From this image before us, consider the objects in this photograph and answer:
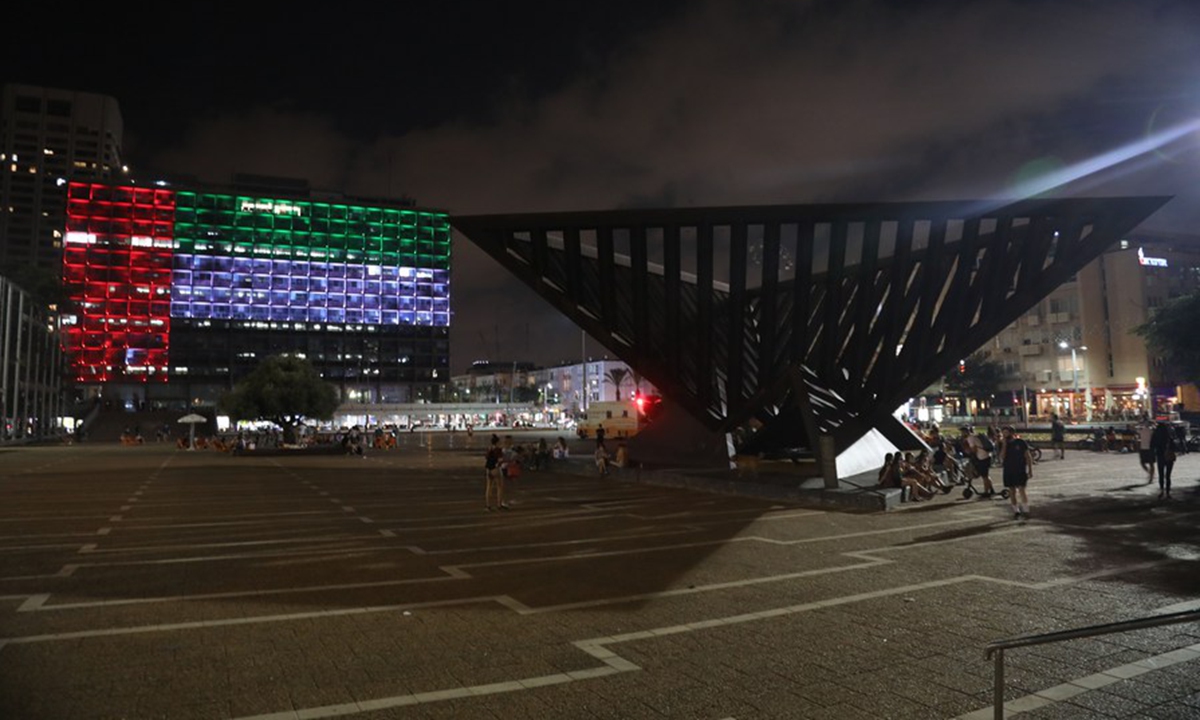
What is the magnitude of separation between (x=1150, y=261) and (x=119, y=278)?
489 ft

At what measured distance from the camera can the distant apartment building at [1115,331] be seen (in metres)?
76.6

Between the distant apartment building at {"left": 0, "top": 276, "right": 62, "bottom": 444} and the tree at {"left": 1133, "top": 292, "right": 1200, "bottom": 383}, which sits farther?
the distant apartment building at {"left": 0, "top": 276, "right": 62, "bottom": 444}

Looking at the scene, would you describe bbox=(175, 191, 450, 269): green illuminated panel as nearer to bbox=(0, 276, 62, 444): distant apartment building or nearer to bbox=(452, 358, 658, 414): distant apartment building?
bbox=(452, 358, 658, 414): distant apartment building

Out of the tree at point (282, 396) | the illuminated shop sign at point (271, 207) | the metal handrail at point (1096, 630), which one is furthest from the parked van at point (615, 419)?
the illuminated shop sign at point (271, 207)

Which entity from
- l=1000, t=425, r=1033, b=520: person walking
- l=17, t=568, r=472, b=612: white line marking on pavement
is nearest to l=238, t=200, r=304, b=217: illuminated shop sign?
l=17, t=568, r=472, b=612: white line marking on pavement

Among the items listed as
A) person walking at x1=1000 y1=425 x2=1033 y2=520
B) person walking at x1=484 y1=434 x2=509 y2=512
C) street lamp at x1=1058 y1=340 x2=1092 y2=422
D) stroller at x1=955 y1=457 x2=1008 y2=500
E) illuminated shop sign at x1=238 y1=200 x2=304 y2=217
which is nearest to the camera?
person walking at x1=1000 y1=425 x2=1033 y2=520

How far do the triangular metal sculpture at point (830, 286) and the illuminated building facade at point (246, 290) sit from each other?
114515 mm

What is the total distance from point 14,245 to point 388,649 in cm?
18891

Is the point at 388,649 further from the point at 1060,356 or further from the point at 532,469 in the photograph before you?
the point at 1060,356

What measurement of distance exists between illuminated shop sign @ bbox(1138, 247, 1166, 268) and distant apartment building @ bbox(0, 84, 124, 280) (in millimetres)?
175973

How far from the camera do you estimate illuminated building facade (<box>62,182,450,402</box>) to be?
121 metres

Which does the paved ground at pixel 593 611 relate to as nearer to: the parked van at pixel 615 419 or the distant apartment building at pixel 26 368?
the parked van at pixel 615 419

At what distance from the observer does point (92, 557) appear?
37.0 feet

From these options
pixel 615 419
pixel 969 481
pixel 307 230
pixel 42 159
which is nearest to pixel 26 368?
pixel 615 419
